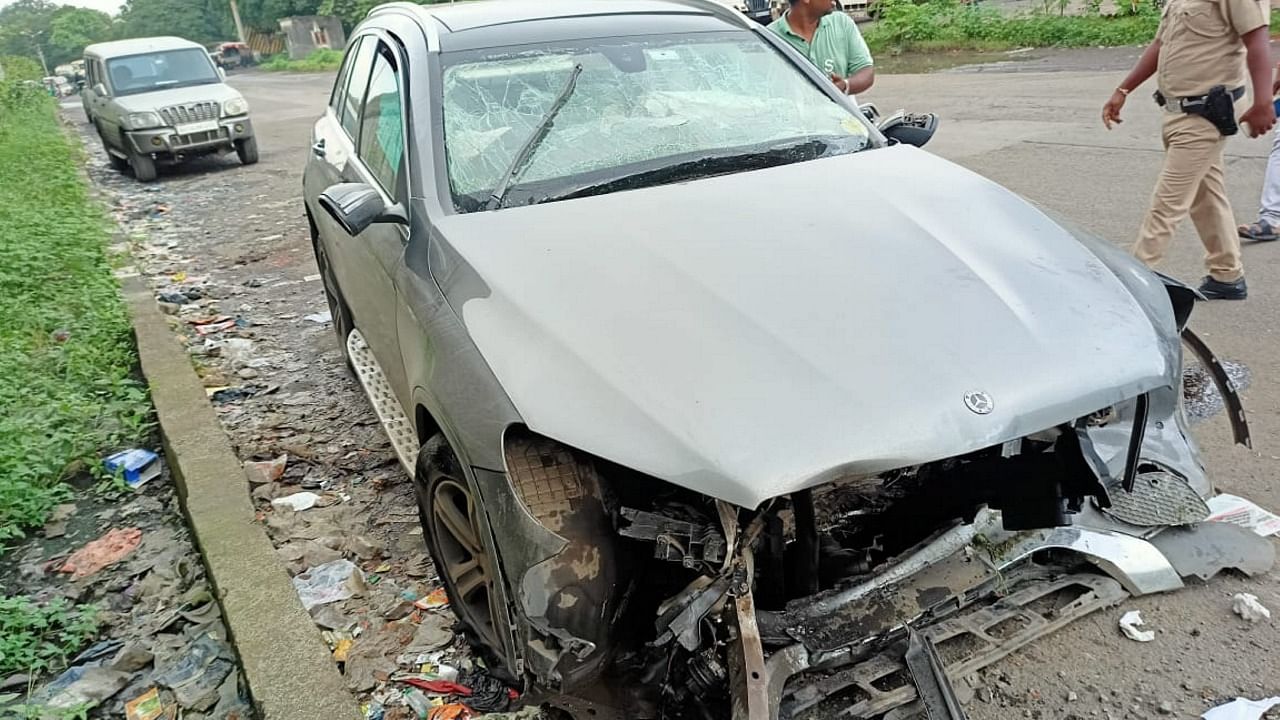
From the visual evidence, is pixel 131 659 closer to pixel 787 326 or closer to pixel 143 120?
pixel 787 326

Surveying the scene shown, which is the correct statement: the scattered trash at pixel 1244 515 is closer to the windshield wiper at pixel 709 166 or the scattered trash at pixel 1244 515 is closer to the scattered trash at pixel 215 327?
the windshield wiper at pixel 709 166

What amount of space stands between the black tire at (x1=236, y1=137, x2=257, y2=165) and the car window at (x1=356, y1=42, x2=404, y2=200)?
9.89 metres

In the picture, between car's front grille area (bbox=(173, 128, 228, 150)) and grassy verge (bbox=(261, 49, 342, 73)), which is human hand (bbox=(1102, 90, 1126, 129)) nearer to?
car's front grille area (bbox=(173, 128, 228, 150))

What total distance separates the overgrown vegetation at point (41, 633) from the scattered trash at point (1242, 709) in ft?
11.2

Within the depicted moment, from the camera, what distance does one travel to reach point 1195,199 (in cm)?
461

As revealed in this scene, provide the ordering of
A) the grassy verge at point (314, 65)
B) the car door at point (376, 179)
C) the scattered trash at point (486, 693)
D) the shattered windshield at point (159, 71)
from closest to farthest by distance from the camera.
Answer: the scattered trash at point (486, 693)
the car door at point (376, 179)
the shattered windshield at point (159, 71)
the grassy verge at point (314, 65)

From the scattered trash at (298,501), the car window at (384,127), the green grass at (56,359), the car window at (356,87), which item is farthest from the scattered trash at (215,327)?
the car window at (384,127)

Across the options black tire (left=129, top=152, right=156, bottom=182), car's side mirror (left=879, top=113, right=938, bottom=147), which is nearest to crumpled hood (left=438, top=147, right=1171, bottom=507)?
car's side mirror (left=879, top=113, right=938, bottom=147)

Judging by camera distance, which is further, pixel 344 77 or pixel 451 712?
pixel 344 77

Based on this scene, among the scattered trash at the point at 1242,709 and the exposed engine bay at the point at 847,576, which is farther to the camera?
the scattered trash at the point at 1242,709

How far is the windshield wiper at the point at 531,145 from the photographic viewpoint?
2.77 m

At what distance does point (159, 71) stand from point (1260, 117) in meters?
13.2

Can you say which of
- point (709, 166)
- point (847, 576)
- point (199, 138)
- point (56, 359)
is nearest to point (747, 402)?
point (847, 576)

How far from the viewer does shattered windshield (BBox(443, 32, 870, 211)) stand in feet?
9.47
